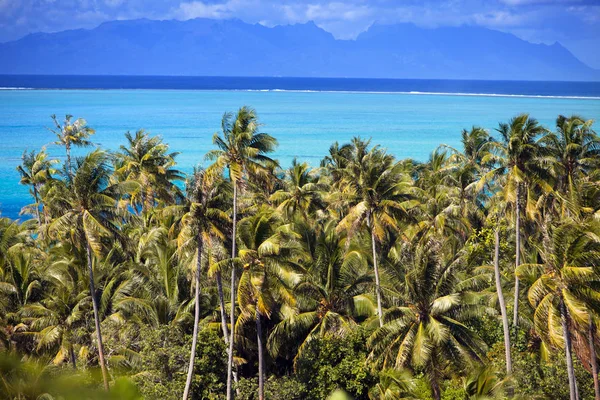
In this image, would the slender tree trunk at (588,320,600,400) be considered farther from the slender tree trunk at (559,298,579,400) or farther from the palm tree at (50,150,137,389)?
the palm tree at (50,150,137,389)

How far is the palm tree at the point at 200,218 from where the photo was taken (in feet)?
73.1

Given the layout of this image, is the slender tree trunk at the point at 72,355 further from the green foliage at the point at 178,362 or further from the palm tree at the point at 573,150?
the palm tree at the point at 573,150

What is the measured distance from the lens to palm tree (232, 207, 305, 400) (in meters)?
22.3

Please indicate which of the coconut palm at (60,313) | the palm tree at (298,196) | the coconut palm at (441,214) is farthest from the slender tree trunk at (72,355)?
the coconut palm at (441,214)

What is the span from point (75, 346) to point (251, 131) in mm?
11180

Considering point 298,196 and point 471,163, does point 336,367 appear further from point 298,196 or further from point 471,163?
point 471,163

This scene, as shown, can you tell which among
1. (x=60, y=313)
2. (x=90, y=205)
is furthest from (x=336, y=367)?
(x=60, y=313)

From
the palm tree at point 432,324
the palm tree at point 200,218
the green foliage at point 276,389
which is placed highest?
the palm tree at point 200,218

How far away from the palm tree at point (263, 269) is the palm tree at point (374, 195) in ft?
12.8

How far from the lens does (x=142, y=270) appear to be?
85.8 ft

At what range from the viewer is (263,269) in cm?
2267

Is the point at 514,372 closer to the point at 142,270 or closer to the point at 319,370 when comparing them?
the point at 319,370

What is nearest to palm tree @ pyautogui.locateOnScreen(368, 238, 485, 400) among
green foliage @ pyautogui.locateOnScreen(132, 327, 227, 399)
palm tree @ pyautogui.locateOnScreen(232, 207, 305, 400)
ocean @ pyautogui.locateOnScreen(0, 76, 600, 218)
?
palm tree @ pyautogui.locateOnScreen(232, 207, 305, 400)

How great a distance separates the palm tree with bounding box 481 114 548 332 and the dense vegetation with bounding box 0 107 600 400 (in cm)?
7
